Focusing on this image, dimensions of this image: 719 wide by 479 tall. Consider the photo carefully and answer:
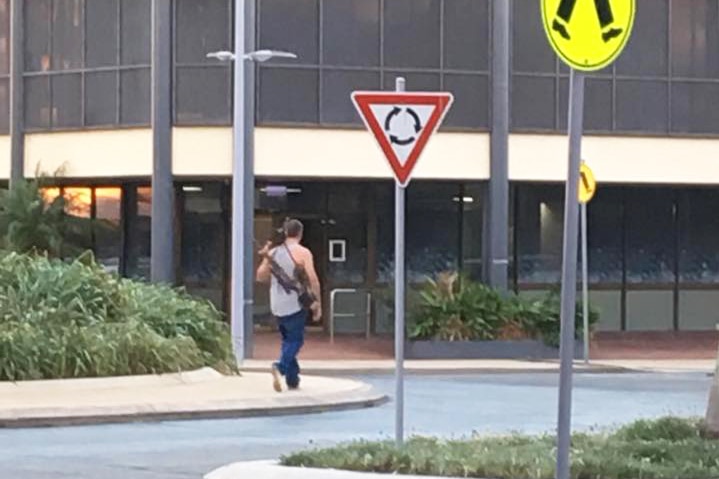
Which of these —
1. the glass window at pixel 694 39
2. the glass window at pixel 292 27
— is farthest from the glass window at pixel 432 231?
the glass window at pixel 694 39

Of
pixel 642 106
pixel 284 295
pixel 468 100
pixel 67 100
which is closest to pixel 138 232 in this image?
→ pixel 67 100

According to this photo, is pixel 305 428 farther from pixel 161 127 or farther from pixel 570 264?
pixel 161 127

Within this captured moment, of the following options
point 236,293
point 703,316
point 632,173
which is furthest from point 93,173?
point 703,316

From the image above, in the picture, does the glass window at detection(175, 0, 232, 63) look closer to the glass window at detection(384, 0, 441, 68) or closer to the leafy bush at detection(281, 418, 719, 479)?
the glass window at detection(384, 0, 441, 68)

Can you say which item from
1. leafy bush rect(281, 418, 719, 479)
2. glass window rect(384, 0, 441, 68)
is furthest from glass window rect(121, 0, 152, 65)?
leafy bush rect(281, 418, 719, 479)

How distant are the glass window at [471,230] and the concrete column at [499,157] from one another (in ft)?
7.86

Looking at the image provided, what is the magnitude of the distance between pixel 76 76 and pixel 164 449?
20427mm

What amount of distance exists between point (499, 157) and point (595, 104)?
2444 millimetres

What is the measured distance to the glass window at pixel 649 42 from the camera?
34156 millimetres

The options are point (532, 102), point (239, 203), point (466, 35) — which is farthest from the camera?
point (532, 102)

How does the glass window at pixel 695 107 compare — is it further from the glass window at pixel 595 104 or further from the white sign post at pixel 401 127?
the white sign post at pixel 401 127

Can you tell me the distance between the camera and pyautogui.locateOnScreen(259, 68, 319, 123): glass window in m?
31.9

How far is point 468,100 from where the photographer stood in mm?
32938

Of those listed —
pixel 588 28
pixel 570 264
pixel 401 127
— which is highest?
pixel 588 28
